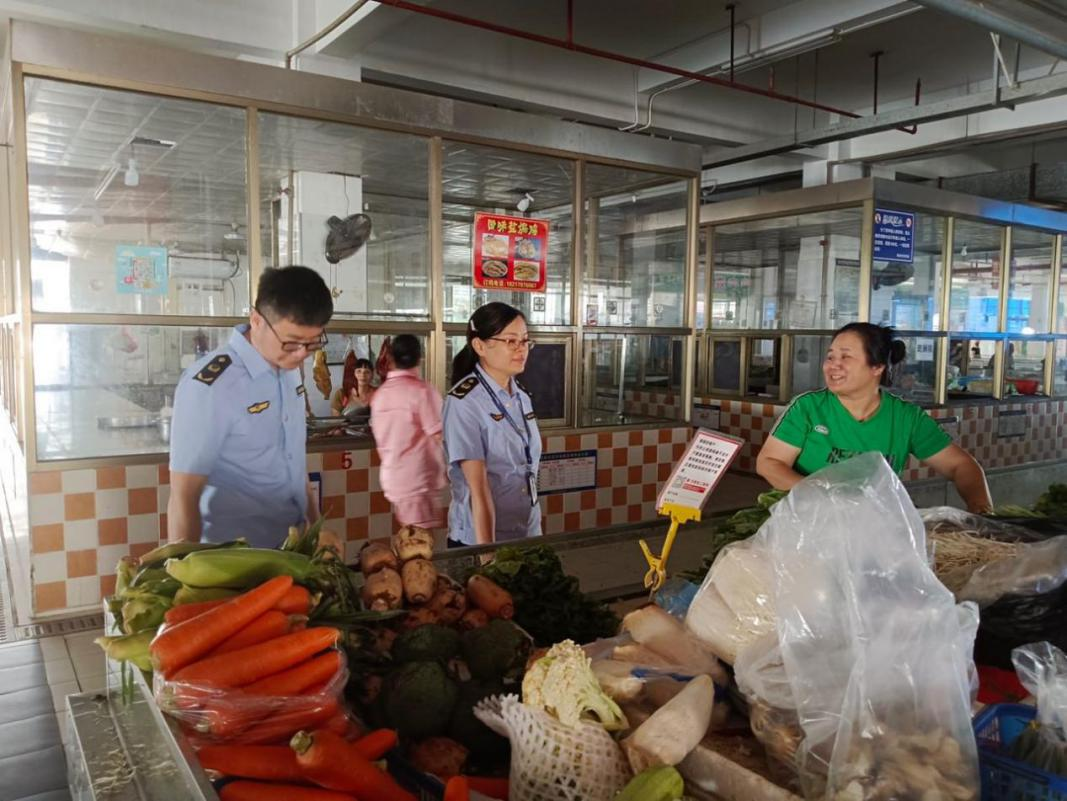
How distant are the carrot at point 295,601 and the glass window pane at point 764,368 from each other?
291 inches

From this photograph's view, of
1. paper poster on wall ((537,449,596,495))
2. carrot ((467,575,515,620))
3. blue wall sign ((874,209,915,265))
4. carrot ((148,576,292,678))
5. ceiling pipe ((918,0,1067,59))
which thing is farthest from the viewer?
blue wall sign ((874,209,915,265))

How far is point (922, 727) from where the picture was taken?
1.09 m

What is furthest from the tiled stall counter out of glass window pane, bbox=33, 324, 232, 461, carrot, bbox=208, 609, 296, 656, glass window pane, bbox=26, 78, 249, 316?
carrot, bbox=208, 609, 296, 656

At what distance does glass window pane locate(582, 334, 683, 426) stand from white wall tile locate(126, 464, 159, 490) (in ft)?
8.85

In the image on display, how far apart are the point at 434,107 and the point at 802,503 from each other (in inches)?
159

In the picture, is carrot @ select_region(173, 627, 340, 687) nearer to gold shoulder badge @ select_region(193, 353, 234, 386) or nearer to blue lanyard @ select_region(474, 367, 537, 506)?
gold shoulder badge @ select_region(193, 353, 234, 386)

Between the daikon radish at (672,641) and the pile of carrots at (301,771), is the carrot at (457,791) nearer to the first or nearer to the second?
the pile of carrots at (301,771)

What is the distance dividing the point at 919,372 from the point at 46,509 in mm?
7556

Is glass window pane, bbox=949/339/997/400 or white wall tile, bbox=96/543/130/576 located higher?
glass window pane, bbox=949/339/997/400

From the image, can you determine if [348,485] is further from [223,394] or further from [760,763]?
[760,763]

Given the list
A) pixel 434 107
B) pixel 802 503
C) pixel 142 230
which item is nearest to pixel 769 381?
pixel 434 107

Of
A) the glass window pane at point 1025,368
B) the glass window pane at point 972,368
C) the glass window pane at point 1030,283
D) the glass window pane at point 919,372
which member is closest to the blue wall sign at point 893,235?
the glass window pane at point 919,372

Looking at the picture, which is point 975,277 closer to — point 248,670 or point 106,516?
point 106,516

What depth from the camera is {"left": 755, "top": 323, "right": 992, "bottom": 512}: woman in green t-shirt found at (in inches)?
124
